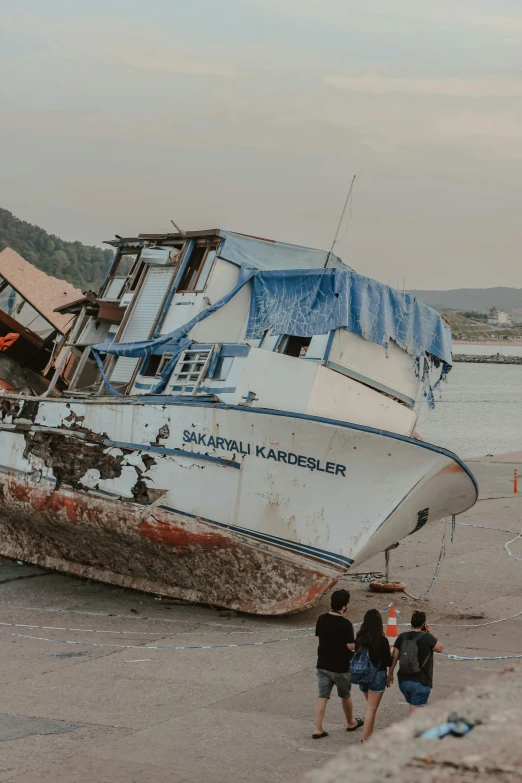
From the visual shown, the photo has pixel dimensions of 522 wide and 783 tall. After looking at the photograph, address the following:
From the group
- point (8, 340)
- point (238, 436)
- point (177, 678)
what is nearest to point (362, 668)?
point (177, 678)

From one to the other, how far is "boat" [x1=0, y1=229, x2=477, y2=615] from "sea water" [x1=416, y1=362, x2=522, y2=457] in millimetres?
21107

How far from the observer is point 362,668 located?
26.0 ft

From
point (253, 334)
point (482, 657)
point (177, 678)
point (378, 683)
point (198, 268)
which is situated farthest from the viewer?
point (198, 268)

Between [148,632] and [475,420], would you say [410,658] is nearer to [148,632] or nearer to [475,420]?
[148,632]

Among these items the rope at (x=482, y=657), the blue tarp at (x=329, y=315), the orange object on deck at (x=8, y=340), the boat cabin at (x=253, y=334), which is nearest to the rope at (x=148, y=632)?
the rope at (x=482, y=657)

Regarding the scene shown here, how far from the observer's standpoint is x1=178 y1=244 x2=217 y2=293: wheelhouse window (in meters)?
14.3

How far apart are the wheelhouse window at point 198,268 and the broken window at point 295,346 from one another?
1.62 meters

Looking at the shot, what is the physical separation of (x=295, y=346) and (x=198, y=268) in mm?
2128

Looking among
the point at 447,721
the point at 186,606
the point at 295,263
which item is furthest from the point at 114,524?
the point at 447,721

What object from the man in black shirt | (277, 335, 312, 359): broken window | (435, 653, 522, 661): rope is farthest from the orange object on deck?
the man in black shirt

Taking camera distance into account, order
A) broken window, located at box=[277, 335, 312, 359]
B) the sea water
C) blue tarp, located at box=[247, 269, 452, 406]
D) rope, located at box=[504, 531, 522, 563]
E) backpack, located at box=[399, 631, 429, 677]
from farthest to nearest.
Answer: the sea water, rope, located at box=[504, 531, 522, 563], broken window, located at box=[277, 335, 312, 359], blue tarp, located at box=[247, 269, 452, 406], backpack, located at box=[399, 631, 429, 677]

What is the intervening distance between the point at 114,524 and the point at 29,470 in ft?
6.83

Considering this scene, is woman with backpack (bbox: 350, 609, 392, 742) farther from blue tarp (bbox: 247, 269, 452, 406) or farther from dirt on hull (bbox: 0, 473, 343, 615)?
blue tarp (bbox: 247, 269, 452, 406)

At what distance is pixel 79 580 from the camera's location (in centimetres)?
1517
